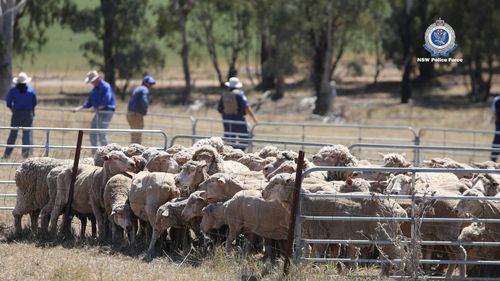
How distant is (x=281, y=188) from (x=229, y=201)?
86 cm

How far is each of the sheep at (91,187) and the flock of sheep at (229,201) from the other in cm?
1

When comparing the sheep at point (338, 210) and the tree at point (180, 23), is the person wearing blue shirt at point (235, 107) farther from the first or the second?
the tree at point (180, 23)

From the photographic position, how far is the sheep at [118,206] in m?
10.7

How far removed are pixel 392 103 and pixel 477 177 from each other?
108ft

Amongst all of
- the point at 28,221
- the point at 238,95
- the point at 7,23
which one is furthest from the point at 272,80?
the point at 28,221

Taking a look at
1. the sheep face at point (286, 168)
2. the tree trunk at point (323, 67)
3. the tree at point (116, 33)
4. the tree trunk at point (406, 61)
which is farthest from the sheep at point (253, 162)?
the tree at point (116, 33)

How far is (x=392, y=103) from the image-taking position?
43531mm

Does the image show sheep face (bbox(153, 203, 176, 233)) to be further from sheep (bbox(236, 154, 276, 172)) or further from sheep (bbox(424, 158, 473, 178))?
sheep (bbox(424, 158, 473, 178))

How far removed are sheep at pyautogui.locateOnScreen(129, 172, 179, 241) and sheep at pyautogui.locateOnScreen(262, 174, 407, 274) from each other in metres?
1.50

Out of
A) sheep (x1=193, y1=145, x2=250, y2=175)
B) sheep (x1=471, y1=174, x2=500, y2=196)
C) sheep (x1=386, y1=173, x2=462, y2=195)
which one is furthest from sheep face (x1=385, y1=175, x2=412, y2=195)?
sheep (x1=193, y1=145, x2=250, y2=175)

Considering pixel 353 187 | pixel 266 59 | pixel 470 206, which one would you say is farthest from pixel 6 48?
pixel 470 206

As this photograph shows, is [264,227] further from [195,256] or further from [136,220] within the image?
[136,220]

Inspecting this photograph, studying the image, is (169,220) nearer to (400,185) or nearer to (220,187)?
(220,187)

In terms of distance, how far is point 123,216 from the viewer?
1073 centimetres
